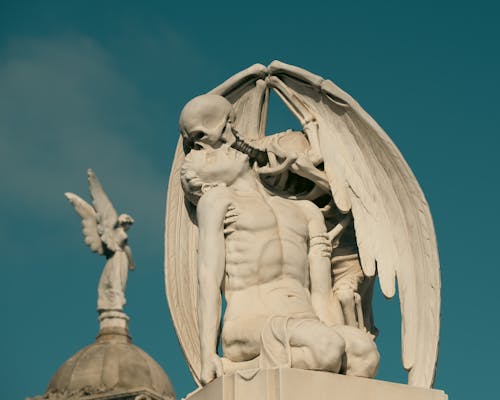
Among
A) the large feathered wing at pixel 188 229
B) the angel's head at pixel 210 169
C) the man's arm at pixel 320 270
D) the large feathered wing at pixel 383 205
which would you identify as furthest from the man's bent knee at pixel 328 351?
the angel's head at pixel 210 169

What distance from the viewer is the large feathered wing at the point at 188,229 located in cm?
1470

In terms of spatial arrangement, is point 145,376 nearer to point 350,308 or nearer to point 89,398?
point 89,398

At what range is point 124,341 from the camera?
3409 cm

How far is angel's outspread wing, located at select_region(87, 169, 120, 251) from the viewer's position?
1437 inches

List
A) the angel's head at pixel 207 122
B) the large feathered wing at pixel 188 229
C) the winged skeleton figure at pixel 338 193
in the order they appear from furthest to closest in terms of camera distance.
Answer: the large feathered wing at pixel 188 229
the angel's head at pixel 207 122
the winged skeleton figure at pixel 338 193

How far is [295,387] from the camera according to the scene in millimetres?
13000

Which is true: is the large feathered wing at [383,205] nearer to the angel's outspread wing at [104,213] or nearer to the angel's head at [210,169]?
the angel's head at [210,169]

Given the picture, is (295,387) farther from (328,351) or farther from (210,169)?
(210,169)

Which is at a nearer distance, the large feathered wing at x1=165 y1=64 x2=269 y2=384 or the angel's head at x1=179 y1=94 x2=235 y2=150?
the angel's head at x1=179 y1=94 x2=235 y2=150

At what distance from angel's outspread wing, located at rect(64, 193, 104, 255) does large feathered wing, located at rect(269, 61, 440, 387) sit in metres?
22.3

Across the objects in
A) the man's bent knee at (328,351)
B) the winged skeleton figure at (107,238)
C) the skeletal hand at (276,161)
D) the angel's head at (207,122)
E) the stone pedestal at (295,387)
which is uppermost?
the winged skeleton figure at (107,238)

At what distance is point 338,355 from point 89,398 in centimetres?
1920

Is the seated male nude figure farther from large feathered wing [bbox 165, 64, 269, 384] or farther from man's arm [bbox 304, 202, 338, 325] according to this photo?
large feathered wing [bbox 165, 64, 269, 384]

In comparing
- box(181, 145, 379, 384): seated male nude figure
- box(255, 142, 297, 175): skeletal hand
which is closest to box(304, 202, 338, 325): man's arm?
box(181, 145, 379, 384): seated male nude figure
